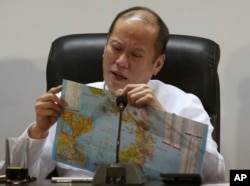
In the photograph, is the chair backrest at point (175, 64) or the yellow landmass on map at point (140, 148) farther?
the chair backrest at point (175, 64)

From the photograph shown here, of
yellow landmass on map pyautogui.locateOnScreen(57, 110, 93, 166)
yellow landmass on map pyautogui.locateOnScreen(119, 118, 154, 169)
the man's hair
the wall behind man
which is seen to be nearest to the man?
the man's hair

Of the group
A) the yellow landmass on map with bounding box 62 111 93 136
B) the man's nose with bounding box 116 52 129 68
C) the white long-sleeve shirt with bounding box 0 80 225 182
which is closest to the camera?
the yellow landmass on map with bounding box 62 111 93 136

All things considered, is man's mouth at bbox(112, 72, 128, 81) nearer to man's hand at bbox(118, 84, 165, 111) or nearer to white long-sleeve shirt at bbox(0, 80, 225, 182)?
white long-sleeve shirt at bbox(0, 80, 225, 182)

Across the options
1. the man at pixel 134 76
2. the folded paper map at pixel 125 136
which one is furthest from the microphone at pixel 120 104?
the man at pixel 134 76

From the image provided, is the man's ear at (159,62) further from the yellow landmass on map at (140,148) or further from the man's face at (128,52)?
the yellow landmass on map at (140,148)

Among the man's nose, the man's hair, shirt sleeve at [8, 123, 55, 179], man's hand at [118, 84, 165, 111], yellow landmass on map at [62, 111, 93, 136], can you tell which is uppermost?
the man's hair

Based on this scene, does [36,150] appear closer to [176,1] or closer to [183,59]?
[183,59]
